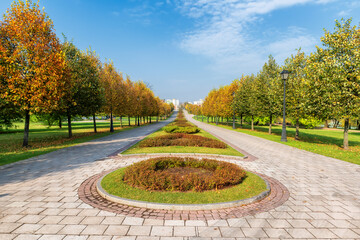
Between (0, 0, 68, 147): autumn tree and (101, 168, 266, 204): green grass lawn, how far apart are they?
10257mm

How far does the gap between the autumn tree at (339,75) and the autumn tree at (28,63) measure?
777 inches

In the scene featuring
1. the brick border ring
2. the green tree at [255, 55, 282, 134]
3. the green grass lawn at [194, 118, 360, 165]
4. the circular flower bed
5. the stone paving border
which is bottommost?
the green grass lawn at [194, 118, 360, 165]

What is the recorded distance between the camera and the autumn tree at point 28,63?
12.0 m

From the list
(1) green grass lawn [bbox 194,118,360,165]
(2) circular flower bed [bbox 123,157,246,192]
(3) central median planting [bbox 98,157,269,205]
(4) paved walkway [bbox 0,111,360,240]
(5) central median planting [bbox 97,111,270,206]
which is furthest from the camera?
(1) green grass lawn [bbox 194,118,360,165]

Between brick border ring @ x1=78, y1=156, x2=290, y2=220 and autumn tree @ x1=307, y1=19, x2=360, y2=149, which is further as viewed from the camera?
autumn tree @ x1=307, y1=19, x2=360, y2=149

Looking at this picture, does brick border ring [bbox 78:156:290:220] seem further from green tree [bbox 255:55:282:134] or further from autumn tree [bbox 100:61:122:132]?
autumn tree [bbox 100:61:122:132]

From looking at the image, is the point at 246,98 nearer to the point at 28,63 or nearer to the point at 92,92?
the point at 92,92

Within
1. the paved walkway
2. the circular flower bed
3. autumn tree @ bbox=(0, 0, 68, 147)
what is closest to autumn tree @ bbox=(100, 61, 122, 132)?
autumn tree @ bbox=(0, 0, 68, 147)

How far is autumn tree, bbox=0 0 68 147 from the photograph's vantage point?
12023 mm

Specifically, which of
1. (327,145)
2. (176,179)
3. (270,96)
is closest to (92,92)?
(176,179)

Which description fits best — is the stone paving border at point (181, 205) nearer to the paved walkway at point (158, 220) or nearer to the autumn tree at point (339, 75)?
the paved walkway at point (158, 220)

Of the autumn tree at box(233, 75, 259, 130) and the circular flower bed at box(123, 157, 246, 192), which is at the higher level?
the autumn tree at box(233, 75, 259, 130)

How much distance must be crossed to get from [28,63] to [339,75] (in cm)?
2219

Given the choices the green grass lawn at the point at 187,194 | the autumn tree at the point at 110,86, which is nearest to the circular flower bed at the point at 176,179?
the green grass lawn at the point at 187,194
